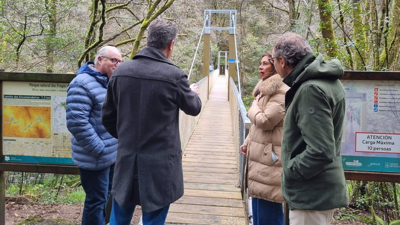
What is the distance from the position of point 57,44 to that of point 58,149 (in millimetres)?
5358

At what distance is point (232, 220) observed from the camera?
99.4 inches

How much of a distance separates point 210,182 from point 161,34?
2.31 meters

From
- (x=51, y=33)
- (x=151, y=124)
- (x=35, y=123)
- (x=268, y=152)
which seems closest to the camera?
(x=151, y=124)

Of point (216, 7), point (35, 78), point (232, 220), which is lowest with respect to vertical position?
point (232, 220)

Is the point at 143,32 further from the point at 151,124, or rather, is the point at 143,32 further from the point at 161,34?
the point at 151,124

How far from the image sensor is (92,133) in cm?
188

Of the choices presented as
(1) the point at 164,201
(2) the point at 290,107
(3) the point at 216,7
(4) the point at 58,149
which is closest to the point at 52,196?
(4) the point at 58,149

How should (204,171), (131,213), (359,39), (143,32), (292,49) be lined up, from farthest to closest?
(143,32)
(359,39)
(204,171)
(131,213)
(292,49)

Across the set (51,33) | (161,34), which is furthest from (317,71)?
(51,33)

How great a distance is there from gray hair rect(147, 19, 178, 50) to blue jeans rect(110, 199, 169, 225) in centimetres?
73

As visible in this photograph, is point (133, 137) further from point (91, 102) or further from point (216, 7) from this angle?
point (216, 7)

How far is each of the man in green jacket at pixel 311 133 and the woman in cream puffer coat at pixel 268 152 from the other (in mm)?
410

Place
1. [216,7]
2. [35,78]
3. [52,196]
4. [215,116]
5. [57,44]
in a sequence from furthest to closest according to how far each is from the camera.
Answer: [216,7] → [215,116] → [57,44] → [52,196] → [35,78]

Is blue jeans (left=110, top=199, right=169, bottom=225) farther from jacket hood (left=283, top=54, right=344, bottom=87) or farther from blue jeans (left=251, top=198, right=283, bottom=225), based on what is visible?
jacket hood (left=283, top=54, right=344, bottom=87)
